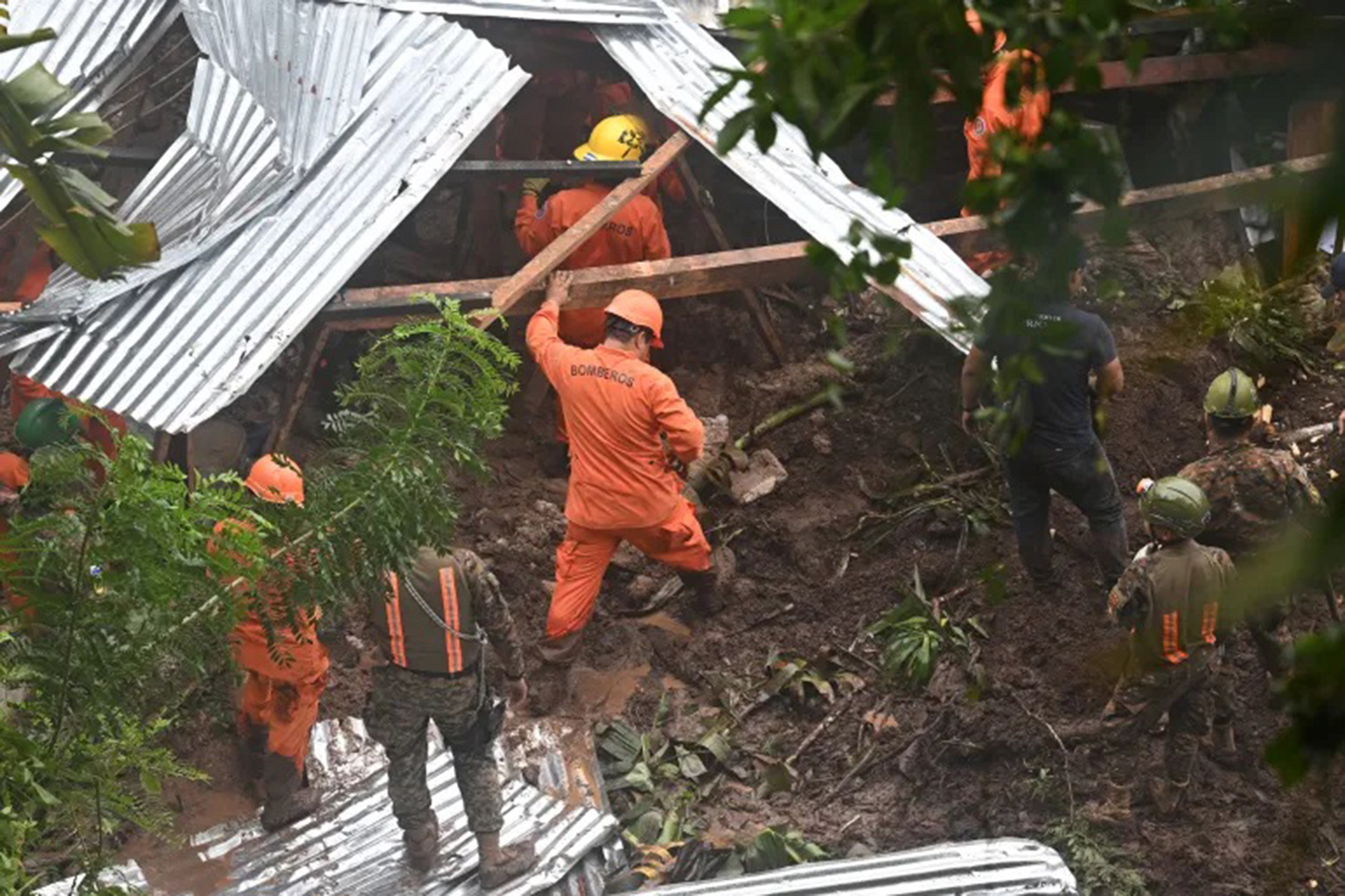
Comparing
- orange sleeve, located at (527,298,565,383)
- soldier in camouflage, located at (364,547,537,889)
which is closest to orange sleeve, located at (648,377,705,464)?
orange sleeve, located at (527,298,565,383)

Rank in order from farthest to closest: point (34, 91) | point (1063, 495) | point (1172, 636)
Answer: point (1063, 495) < point (1172, 636) < point (34, 91)

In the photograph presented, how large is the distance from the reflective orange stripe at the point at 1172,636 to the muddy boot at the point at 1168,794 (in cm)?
72

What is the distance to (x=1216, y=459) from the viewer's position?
7457mm

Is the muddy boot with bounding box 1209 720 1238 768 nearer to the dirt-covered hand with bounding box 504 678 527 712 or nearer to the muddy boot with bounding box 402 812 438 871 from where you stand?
the dirt-covered hand with bounding box 504 678 527 712

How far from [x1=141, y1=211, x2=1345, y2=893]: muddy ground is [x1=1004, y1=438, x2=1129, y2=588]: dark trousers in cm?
24

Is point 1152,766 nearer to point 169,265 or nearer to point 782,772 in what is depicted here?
point 782,772

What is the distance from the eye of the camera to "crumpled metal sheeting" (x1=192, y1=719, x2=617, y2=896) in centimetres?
734

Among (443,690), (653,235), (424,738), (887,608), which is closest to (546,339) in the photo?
(653,235)

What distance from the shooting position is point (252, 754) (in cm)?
781

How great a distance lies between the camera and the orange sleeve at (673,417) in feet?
25.5

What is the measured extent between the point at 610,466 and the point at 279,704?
1.81 metres

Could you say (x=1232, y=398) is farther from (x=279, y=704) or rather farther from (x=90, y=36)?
(x=90, y=36)

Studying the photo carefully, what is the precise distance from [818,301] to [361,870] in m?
4.64

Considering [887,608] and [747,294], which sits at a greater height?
[747,294]
